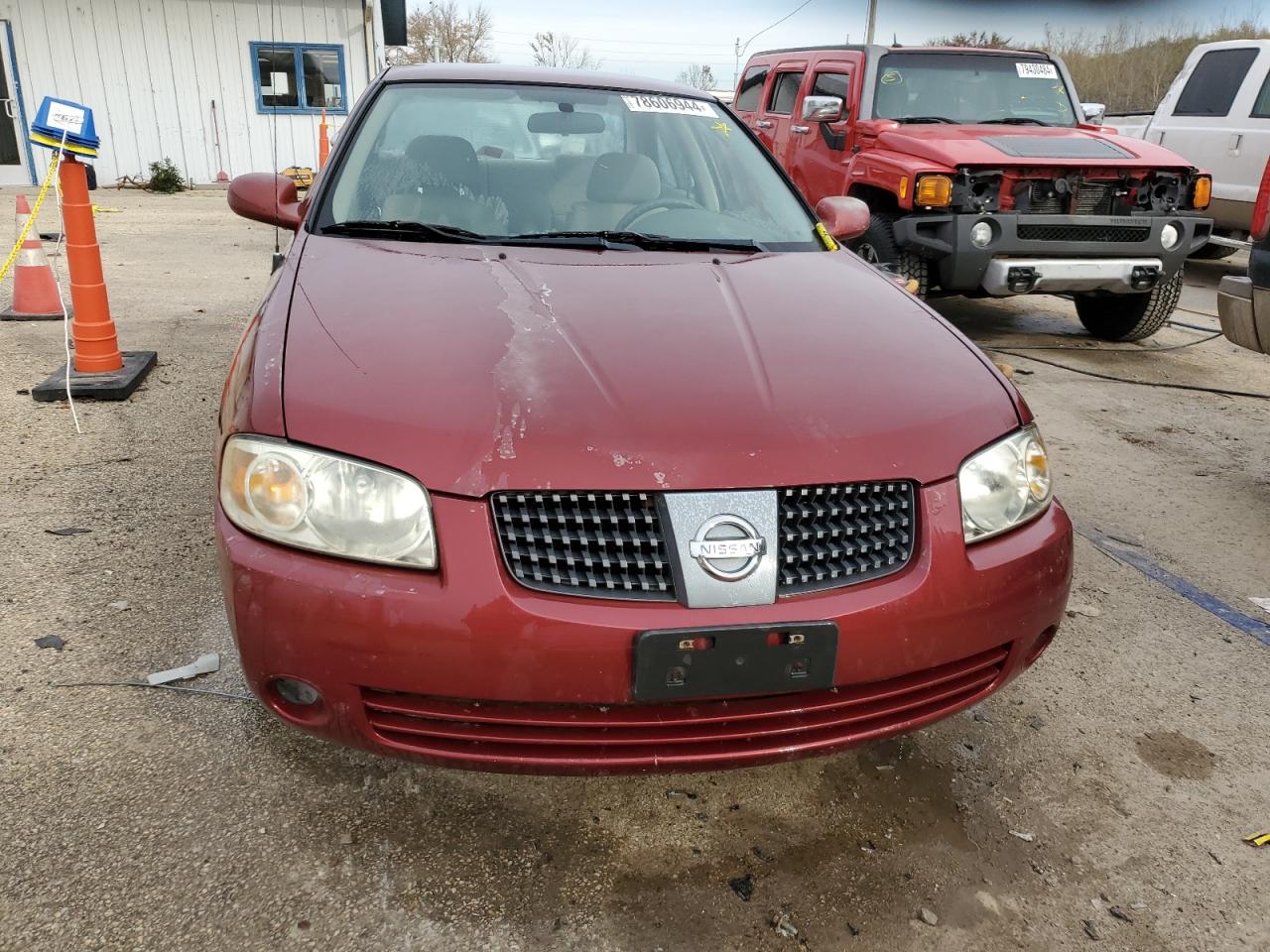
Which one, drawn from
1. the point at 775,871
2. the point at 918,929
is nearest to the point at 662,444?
the point at 775,871

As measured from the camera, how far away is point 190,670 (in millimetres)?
2424

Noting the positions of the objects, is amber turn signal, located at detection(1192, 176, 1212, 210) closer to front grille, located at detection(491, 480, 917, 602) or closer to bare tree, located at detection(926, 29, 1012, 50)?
bare tree, located at detection(926, 29, 1012, 50)

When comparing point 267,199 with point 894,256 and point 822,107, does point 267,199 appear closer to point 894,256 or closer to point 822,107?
point 894,256

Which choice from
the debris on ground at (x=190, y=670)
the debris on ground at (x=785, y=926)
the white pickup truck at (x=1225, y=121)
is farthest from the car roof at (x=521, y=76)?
the white pickup truck at (x=1225, y=121)

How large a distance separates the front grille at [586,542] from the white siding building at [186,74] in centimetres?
1487

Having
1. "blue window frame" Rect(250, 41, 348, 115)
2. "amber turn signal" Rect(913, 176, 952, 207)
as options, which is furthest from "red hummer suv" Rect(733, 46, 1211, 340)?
"blue window frame" Rect(250, 41, 348, 115)

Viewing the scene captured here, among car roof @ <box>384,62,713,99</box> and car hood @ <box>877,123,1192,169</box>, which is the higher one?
car roof @ <box>384,62,713,99</box>

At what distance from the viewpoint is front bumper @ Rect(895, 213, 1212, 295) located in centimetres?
566

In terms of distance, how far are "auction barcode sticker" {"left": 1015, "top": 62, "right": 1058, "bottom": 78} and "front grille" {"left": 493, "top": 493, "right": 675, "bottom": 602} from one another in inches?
256

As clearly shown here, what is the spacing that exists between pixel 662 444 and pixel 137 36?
54.8 feet

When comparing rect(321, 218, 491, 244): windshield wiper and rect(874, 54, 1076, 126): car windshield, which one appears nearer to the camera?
rect(321, 218, 491, 244): windshield wiper

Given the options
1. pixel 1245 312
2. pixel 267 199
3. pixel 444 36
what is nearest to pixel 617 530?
pixel 267 199

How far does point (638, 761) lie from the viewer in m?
1.67

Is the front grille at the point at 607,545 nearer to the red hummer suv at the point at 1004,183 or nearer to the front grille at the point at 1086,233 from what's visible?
the red hummer suv at the point at 1004,183
